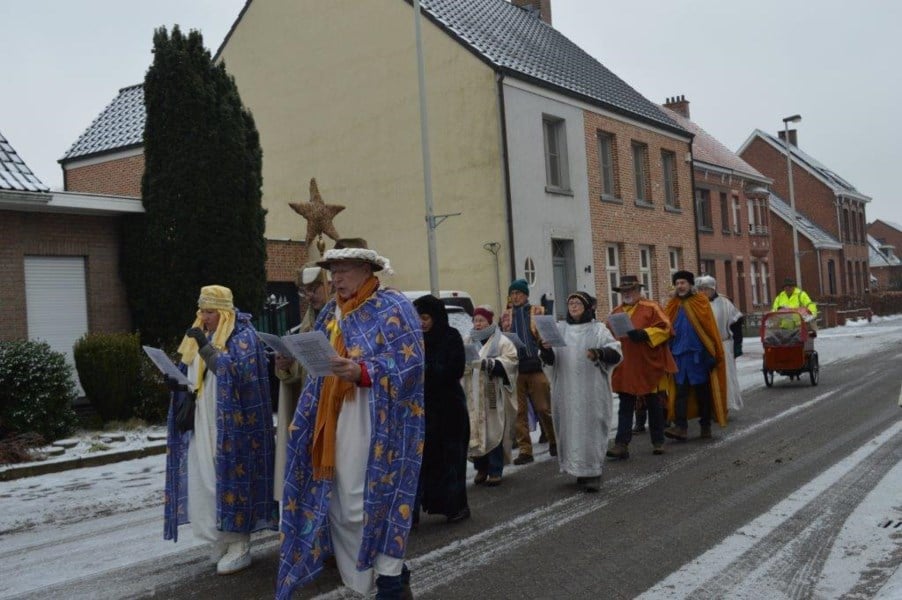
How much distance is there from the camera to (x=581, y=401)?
892 centimetres

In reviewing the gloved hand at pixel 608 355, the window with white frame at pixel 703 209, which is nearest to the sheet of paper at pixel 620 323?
the gloved hand at pixel 608 355

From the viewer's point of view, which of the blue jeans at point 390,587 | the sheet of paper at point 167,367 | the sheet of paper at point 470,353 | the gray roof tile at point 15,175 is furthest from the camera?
the gray roof tile at point 15,175

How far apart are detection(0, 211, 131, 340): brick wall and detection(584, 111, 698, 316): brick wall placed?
44.6 feet

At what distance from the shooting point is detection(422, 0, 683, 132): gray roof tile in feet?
79.5

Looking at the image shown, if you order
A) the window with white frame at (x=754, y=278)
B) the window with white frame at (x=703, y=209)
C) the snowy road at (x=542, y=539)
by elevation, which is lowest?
the snowy road at (x=542, y=539)

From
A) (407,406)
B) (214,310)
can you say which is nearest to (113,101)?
(214,310)

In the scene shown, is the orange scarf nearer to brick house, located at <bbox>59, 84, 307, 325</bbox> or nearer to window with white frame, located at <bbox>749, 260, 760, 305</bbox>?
brick house, located at <bbox>59, 84, 307, 325</bbox>

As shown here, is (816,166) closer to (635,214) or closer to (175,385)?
(635,214)

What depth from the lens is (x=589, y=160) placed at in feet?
87.6

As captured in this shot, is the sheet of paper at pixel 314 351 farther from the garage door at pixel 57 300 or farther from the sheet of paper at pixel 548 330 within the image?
the garage door at pixel 57 300

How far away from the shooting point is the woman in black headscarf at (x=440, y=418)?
7.31 metres

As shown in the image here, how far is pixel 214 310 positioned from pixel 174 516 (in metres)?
1.38

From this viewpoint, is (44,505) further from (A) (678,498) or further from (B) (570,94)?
(B) (570,94)

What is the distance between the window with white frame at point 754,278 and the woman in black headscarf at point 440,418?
36.2 metres
